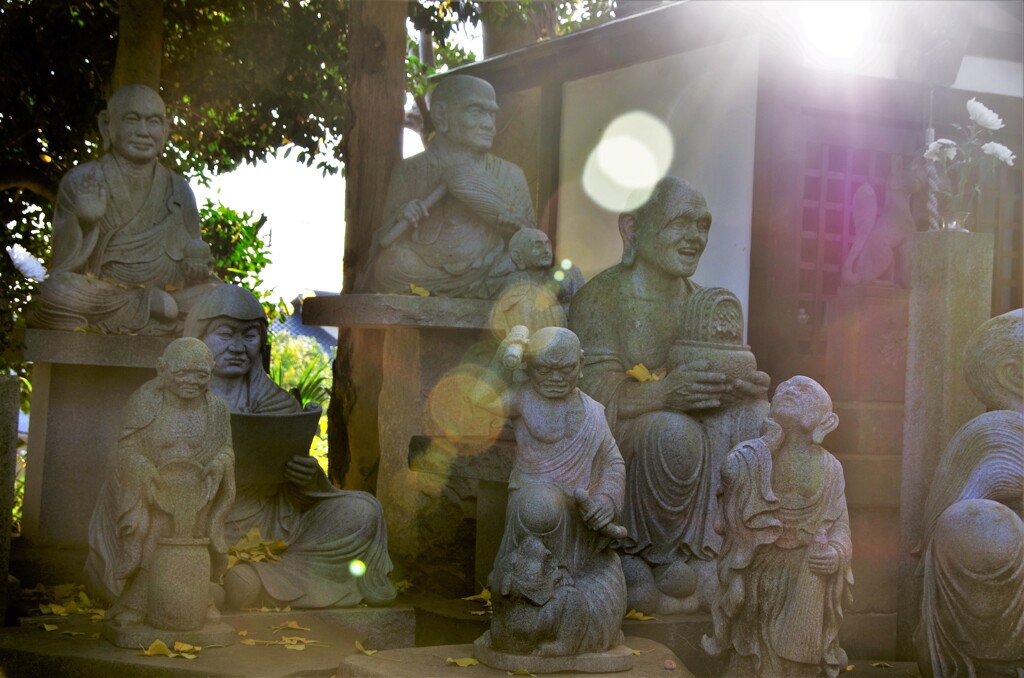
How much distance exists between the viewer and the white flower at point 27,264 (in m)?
12.1

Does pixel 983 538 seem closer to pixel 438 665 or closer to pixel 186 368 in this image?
pixel 438 665

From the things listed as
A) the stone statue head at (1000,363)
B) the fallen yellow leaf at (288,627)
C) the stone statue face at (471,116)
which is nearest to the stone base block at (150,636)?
the fallen yellow leaf at (288,627)

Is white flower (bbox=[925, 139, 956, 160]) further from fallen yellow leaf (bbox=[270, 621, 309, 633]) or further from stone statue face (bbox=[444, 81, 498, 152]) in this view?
fallen yellow leaf (bbox=[270, 621, 309, 633])

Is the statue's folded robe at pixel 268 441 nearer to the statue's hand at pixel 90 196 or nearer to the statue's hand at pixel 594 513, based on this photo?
the statue's hand at pixel 594 513

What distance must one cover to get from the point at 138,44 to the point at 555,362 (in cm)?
595

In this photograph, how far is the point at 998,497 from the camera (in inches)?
207

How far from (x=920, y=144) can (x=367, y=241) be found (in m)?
4.47

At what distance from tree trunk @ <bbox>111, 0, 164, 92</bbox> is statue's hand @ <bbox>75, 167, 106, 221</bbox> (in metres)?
1.93

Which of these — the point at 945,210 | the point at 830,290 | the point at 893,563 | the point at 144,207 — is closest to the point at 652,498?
the point at 893,563

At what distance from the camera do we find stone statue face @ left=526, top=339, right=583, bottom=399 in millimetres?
5246

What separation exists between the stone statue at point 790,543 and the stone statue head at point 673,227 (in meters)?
1.65

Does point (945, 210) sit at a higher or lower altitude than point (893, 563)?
higher

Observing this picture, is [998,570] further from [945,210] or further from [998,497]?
[945,210]

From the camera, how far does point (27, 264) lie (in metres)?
12.2
